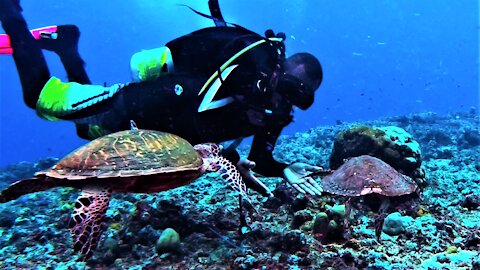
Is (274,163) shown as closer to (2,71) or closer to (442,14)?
(2,71)

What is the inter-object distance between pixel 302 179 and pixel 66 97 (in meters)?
3.63

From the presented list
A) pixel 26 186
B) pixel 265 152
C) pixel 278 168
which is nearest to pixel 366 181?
pixel 278 168

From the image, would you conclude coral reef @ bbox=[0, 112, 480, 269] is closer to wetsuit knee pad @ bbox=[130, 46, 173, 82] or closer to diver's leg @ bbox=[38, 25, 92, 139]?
wetsuit knee pad @ bbox=[130, 46, 173, 82]

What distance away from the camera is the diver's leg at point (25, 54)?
18.9 ft

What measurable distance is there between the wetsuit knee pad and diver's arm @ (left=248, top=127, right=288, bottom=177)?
152 cm

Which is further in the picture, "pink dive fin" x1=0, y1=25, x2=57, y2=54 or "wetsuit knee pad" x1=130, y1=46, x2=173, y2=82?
"pink dive fin" x1=0, y1=25, x2=57, y2=54

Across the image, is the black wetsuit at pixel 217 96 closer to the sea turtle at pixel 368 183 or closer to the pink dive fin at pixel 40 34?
the sea turtle at pixel 368 183

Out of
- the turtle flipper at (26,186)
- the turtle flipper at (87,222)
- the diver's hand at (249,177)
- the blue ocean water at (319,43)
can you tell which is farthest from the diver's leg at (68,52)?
the blue ocean water at (319,43)

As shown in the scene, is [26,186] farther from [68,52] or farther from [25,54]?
[68,52]

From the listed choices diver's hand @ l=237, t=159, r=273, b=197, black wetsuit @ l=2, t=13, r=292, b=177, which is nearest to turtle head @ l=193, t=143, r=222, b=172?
diver's hand @ l=237, t=159, r=273, b=197

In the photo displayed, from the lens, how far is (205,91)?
456cm

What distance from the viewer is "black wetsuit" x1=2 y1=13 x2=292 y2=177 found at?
4527 millimetres

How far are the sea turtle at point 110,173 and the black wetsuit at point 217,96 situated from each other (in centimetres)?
103

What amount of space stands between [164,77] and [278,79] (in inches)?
61.2
